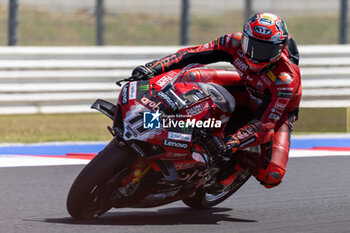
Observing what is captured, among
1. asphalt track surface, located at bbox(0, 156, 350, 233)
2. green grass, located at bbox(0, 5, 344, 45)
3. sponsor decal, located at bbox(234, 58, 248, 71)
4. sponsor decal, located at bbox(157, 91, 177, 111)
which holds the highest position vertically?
sponsor decal, located at bbox(157, 91, 177, 111)

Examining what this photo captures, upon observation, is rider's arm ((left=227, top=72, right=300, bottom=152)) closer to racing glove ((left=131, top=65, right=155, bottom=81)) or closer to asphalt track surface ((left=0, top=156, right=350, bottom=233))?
asphalt track surface ((left=0, top=156, right=350, bottom=233))

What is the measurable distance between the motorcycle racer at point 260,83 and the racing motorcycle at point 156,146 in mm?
208

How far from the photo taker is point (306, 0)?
56.4ft

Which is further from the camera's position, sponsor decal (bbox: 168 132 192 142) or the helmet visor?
the helmet visor

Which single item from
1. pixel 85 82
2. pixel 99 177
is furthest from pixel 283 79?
pixel 85 82

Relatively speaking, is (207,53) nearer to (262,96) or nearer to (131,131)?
(262,96)

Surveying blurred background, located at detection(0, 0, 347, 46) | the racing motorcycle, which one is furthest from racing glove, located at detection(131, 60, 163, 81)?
blurred background, located at detection(0, 0, 347, 46)

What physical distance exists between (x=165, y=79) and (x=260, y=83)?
0.79 metres

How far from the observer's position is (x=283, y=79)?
5262 mm

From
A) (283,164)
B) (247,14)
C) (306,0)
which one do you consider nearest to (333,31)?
(306,0)

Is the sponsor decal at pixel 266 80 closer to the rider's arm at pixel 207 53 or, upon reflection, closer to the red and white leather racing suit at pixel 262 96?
the red and white leather racing suit at pixel 262 96

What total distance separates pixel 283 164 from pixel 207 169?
79cm

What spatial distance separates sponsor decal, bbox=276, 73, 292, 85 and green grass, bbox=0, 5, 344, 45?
593 inches

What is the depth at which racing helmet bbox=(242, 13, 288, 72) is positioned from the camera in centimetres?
515
